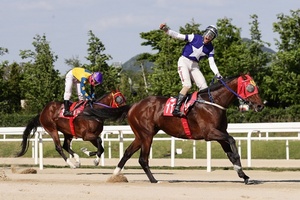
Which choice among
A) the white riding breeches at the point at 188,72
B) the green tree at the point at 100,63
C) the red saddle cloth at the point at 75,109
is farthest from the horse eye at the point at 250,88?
the green tree at the point at 100,63

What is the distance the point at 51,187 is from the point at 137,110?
7.63ft

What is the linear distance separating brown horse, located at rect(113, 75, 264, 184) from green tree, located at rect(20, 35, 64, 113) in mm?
23963

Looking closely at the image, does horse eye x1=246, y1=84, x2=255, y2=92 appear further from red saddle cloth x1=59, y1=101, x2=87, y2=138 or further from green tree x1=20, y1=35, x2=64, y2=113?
green tree x1=20, y1=35, x2=64, y2=113

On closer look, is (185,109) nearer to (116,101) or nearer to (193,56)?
(193,56)

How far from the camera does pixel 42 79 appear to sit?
121 ft

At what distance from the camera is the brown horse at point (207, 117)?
38.4 feet

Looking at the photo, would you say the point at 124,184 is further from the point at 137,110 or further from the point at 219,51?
the point at 219,51

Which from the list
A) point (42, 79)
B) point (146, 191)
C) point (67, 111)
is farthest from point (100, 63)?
point (146, 191)

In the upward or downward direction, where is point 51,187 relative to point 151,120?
downward

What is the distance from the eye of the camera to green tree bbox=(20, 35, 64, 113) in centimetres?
3631

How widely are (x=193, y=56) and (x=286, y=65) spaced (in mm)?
21450

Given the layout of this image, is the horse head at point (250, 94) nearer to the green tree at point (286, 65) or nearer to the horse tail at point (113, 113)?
the horse tail at point (113, 113)

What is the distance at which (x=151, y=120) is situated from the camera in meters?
12.5

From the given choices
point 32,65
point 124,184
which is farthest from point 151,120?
point 32,65
